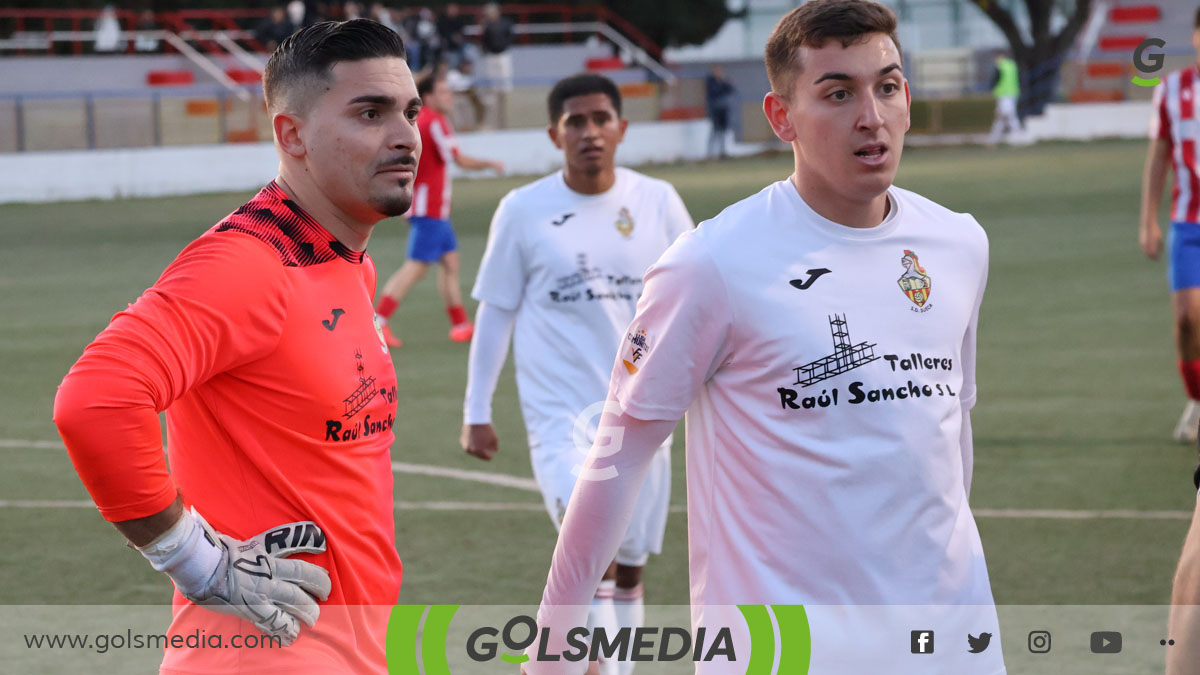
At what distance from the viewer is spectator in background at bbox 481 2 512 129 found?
125 feet

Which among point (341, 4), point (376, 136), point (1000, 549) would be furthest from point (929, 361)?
point (341, 4)

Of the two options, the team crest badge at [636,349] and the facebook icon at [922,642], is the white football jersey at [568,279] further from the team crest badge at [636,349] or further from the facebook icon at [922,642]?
the facebook icon at [922,642]

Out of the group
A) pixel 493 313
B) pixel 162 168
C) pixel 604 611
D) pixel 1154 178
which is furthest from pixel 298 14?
pixel 604 611

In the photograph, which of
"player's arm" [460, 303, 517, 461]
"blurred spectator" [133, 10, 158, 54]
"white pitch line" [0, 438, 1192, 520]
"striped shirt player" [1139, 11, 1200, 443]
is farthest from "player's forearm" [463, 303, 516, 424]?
"blurred spectator" [133, 10, 158, 54]

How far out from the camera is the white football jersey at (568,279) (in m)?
6.14

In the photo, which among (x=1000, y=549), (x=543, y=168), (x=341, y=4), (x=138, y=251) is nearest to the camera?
(x=1000, y=549)

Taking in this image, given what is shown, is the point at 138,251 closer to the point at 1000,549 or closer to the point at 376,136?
the point at 1000,549

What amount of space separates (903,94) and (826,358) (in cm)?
61

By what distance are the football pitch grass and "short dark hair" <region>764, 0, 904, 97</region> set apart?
897mm

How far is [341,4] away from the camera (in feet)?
136

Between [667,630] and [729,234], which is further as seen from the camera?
[667,630]

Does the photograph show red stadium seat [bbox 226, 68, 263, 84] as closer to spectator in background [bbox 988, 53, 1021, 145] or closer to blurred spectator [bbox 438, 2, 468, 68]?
blurred spectator [bbox 438, 2, 468, 68]

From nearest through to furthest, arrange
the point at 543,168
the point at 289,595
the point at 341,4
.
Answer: the point at 289,595
the point at 543,168
the point at 341,4

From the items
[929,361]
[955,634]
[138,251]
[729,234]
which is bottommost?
[138,251]
